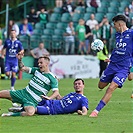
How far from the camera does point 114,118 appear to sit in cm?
1447

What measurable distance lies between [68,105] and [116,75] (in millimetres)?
1279

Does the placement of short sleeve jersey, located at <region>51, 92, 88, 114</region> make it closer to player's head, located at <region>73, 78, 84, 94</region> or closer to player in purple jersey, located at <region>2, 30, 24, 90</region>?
player's head, located at <region>73, 78, 84, 94</region>

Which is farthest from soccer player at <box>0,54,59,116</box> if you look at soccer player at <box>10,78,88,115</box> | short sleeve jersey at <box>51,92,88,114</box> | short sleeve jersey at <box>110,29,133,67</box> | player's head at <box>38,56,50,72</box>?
short sleeve jersey at <box>110,29,133,67</box>

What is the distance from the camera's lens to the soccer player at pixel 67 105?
14.9 metres

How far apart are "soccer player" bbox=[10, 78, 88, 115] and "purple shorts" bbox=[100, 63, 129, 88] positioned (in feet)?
2.51

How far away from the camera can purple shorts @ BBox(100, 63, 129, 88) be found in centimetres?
1495

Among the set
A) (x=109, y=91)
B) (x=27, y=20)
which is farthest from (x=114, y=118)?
(x=27, y=20)

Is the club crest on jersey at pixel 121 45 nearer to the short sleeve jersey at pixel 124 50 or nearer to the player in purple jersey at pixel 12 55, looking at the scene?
the short sleeve jersey at pixel 124 50

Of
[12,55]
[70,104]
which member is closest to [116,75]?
[70,104]

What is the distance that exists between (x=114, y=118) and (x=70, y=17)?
2228 centimetres

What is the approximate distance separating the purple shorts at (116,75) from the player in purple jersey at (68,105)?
765 millimetres

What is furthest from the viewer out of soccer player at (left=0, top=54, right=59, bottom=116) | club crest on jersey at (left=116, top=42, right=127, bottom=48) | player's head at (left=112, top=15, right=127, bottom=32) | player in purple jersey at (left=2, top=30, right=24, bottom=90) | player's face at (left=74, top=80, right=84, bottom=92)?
player in purple jersey at (left=2, top=30, right=24, bottom=90)

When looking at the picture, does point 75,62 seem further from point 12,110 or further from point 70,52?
point 12,110

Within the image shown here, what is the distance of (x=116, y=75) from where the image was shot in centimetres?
1502
